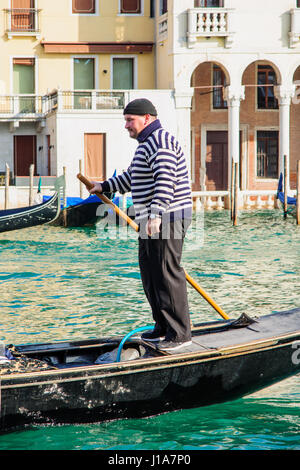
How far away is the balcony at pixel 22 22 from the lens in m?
17.8

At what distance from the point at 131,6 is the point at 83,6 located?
115 cm

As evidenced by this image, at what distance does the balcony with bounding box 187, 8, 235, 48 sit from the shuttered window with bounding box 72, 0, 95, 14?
2.88 meters

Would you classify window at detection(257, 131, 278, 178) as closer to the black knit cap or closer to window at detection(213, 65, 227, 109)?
window at detection(213, 65, 227, 109)

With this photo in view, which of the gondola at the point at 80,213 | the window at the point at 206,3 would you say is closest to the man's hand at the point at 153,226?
the gondola at the point at 80,213

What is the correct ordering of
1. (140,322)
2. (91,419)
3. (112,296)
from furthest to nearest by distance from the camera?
(112,296)
(140,322)
(91,419)

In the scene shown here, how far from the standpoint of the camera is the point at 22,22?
704 inches

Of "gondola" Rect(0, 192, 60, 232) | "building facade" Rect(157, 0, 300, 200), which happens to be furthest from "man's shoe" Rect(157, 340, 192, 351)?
"building facade" Rect(157, 0, 300, 200)

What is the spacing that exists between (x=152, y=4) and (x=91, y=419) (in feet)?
52.2

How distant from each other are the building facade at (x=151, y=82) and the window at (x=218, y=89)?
0.02 metres

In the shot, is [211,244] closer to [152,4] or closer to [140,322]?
[140,322]

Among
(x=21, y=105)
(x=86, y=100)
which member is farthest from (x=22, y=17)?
(x=86, y=100)
